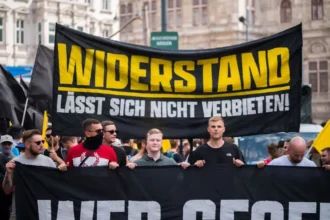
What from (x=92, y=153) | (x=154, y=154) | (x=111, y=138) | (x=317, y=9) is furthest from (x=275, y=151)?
(x=317, y=9)

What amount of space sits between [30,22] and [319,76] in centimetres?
1521

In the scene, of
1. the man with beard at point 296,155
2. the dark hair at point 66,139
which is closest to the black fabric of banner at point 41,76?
the dark hair at point 66,139

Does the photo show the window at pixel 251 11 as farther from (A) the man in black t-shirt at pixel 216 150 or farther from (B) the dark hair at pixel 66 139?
(A) the man in black t-shirt at pixel 216 150

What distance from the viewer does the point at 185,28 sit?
165 feet

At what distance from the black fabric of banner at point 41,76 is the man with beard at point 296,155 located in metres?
4.98

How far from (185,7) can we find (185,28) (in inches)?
48.3

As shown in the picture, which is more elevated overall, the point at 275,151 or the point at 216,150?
the point at 216,150

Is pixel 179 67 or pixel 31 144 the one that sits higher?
pixel 179 67

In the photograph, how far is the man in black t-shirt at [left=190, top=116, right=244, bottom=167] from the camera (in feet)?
28.8

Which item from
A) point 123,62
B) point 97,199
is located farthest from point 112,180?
point 123,62

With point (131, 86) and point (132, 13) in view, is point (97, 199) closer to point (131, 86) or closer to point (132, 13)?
point (131, 86)

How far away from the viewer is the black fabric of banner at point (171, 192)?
8.59 meters

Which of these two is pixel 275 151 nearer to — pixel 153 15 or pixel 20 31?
pixel 20 31

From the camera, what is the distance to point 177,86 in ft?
31.8
